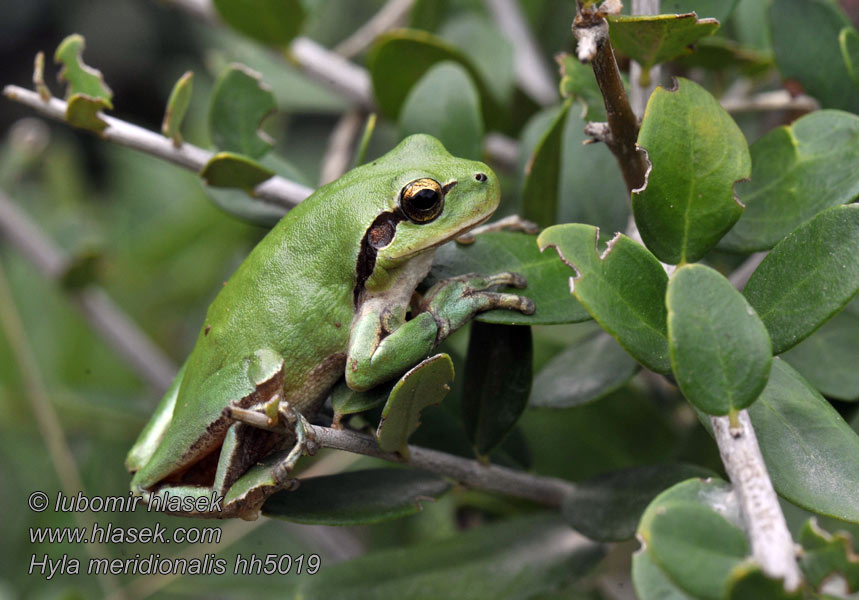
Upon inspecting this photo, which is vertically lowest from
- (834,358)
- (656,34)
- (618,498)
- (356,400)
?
(618,498)

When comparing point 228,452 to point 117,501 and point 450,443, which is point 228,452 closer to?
point 450,443

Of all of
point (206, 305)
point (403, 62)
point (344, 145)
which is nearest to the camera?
point (403, 62)

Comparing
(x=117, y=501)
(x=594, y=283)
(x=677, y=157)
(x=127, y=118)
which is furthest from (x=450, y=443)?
(x=127, y=118)

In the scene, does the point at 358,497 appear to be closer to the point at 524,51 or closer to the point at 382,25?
the point at 524,51

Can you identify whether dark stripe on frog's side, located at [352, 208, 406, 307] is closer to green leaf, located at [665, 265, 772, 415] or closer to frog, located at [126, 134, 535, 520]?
frog, located at [126, 134, 535, 520]

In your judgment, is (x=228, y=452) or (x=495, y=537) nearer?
(x=228, y=452)

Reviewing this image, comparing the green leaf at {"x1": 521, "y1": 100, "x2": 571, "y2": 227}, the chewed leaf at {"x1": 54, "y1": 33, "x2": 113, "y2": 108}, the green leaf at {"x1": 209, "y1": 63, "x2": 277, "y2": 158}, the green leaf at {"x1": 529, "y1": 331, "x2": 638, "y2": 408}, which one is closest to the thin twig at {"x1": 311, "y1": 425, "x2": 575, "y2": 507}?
the green leaf at {"x1": 529, "y1": 331, "x2": 638, "y2": 408}

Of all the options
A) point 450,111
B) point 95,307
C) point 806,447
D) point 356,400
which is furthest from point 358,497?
point 95,307
